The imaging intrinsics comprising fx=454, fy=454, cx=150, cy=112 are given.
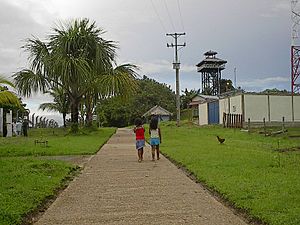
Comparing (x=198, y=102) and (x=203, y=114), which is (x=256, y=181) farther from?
(x=198, y=102)

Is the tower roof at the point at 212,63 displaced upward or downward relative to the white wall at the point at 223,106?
upward

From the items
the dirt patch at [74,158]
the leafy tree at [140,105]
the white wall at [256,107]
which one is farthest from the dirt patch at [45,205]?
the leafy tree at [140,105]

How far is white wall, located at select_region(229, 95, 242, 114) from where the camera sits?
133ft

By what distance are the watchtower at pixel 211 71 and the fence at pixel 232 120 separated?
3903cm

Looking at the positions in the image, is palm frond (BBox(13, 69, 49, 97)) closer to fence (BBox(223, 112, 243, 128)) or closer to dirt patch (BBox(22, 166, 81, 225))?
fence (BBox(223, 112, 243, 128))

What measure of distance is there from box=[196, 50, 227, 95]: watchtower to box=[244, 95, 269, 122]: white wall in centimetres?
3932

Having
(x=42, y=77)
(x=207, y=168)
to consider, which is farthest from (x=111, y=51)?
(x=207, y=168)

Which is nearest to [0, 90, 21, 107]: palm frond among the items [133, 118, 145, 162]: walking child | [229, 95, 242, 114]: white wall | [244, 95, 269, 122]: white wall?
[133, 118, 145, 162]: walking child

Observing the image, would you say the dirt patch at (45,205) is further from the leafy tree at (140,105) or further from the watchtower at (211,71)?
the watchtower at (211,71)

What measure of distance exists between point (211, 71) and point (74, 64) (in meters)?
54.9

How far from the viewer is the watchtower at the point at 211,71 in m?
82.1

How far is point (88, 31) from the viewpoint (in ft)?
113

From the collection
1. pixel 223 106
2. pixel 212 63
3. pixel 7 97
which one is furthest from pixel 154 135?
pixel 212 63

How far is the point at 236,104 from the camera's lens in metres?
41.6
